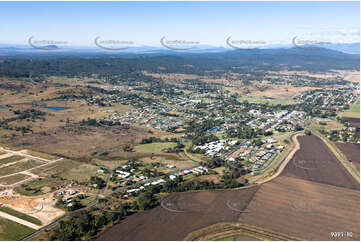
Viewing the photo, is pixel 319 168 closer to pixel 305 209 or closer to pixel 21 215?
pixel 305 209

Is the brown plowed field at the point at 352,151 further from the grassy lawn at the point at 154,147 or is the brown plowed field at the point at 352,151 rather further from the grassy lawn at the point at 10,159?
the grassy lawn at the point at 10,159

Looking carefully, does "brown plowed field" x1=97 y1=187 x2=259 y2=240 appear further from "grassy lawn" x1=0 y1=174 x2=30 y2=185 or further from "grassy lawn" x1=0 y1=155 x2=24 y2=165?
"grassy lawn" x1=0 y1=155 x2=24 y2=165

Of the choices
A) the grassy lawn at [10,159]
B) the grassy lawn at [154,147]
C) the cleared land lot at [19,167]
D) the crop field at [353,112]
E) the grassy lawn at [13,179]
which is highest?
the crop field at [353,112]

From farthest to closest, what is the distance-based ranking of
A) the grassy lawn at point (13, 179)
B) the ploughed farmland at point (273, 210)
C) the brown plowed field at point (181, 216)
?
the grassy lawn at point (13, 179)
the ploughed farmland at point (273, 210)
the brown plowed field at point (181, 216)

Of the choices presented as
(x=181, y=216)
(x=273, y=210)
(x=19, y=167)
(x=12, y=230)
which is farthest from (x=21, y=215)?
(x=273, y=210)

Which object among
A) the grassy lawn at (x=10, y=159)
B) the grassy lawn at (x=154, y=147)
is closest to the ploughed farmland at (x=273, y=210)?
the grassy lawn at (x=154, y=147)
